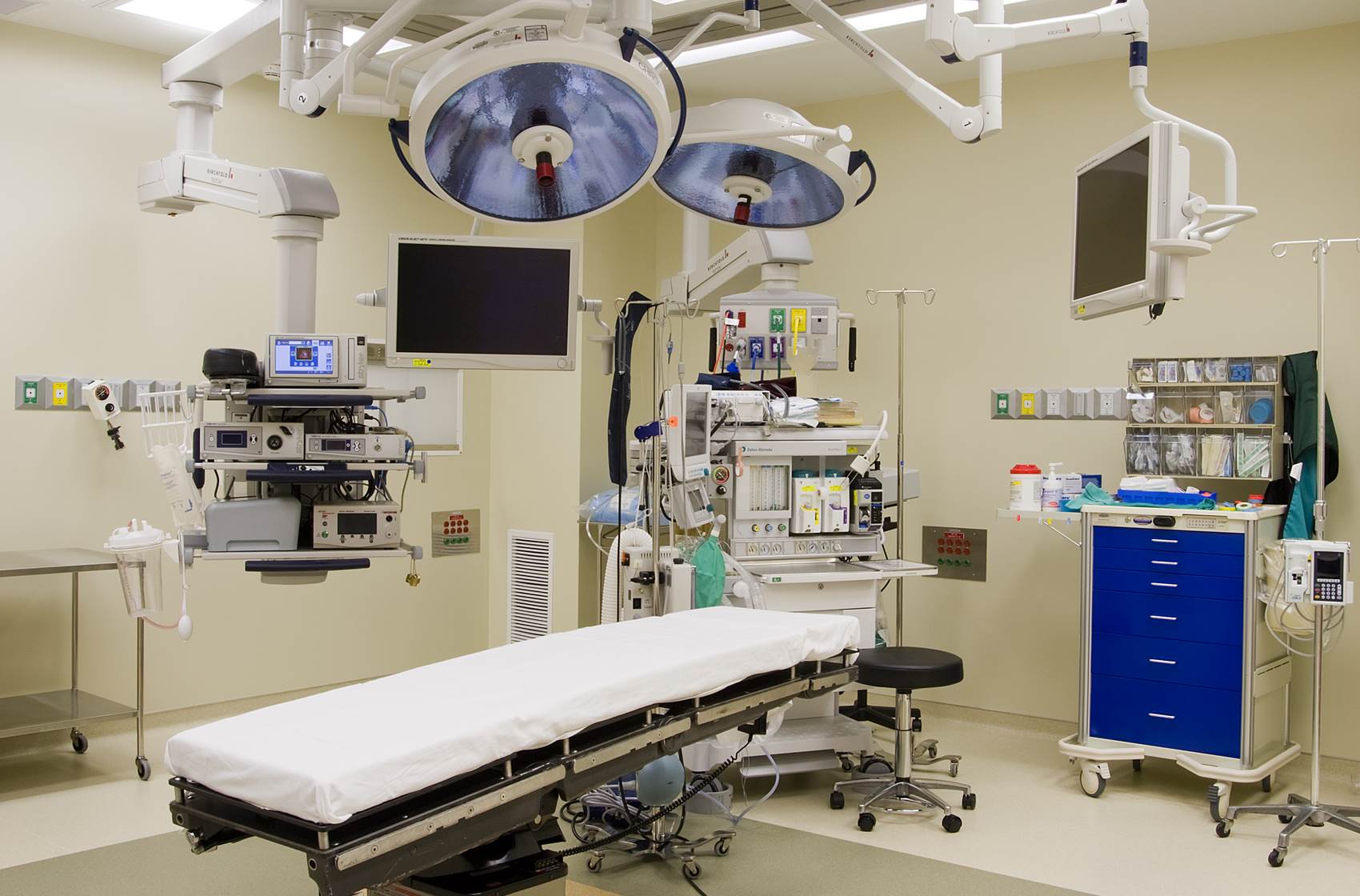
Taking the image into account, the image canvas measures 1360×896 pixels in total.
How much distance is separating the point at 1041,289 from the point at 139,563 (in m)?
3.90

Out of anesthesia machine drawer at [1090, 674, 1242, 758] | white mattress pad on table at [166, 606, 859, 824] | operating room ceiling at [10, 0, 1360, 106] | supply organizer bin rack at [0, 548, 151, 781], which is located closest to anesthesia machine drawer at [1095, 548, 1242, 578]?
anesthesia machine drawer at [1090, 674, 1242, 758]

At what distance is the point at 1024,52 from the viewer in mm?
5219

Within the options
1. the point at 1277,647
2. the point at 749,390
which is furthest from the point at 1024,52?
the point at 1277,647

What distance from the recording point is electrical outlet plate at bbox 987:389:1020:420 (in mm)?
5293

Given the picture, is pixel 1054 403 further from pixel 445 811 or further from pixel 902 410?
pixel 445 811

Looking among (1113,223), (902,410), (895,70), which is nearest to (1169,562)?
(902,410)

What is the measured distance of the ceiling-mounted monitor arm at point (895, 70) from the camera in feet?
8.86

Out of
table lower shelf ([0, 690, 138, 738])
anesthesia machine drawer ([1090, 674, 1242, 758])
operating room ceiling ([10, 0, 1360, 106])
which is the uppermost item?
operating room ceiling ([10, 0, 1360, 106])

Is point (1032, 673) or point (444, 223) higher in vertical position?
point (444, 223)

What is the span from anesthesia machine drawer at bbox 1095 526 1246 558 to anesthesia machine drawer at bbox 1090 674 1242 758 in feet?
1.62

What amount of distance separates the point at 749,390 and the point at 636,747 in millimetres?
2114

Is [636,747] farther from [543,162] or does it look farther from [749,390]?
[749,390]

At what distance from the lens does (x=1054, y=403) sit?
202 inches

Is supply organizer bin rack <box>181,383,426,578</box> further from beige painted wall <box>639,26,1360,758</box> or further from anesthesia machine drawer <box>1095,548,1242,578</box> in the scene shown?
beige painted wall <box>639,26,1360,758</box>
